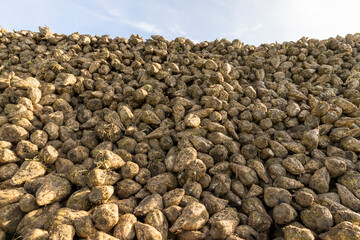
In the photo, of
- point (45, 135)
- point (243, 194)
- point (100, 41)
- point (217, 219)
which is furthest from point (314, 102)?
point (100, 41)

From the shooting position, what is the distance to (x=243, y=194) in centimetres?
309

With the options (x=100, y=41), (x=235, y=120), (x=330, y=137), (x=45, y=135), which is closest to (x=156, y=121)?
(x=235, y=120)

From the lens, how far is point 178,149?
3.63 metres

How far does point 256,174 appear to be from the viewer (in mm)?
3307

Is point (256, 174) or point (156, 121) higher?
point (156, 121)

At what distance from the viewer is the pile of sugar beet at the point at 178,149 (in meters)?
2.56

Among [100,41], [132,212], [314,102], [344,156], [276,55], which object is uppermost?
[276,55]

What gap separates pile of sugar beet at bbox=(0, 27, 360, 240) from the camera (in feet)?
8.39

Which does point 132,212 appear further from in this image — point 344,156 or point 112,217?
point 344,156

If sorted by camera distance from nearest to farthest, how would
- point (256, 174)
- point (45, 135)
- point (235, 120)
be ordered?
point (256, 174)
point (45, 135)
point (235, 120)

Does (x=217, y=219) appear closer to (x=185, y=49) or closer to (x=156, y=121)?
(x=156, y=121)

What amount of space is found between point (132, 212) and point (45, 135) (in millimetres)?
2165

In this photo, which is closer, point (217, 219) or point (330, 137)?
point (217, 219)

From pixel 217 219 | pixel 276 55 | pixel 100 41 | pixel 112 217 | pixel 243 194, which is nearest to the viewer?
pixel 112 217
